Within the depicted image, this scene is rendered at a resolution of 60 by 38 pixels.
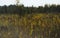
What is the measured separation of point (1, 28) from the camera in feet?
3.69

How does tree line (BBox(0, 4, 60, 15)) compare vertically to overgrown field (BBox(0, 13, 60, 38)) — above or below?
above

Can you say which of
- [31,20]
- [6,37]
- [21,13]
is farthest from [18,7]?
[6,37]

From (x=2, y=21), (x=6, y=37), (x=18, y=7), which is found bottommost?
(x=6, y=37)

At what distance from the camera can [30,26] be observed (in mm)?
1120

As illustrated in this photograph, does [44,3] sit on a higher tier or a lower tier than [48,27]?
higher

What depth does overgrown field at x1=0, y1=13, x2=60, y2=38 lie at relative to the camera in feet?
3.66

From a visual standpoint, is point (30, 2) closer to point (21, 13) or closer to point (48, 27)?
point (21, 13)

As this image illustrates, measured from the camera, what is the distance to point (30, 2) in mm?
1208

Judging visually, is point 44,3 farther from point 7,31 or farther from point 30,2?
point 7,31

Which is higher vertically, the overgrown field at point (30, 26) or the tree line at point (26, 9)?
the tree line at point (26, 9)

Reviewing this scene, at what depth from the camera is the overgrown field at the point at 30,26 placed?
1.11 meters

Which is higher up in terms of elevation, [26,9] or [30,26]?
[26,9]

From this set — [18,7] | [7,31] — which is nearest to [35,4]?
[18,7]

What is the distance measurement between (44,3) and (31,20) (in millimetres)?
225
